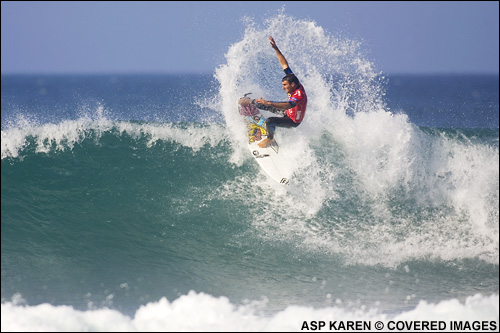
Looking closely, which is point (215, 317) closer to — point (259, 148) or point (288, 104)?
point (288, 104)

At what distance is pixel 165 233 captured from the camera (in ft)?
24.2

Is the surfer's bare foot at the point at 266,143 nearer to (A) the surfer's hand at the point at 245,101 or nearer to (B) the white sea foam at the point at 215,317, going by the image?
(A) the surfer's hand at the point at 245,101

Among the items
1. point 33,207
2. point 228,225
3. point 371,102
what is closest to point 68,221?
point 33,207

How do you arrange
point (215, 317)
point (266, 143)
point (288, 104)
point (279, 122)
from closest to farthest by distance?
point (215, 317)
point (288, 104)
point (279, 122)
point (266, 143)

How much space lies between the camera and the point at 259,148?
28.1 feet

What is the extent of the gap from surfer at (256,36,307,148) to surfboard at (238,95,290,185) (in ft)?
1.08

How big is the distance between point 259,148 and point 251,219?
1.49 m

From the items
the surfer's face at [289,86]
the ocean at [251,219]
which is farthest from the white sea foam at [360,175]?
the surfer's face at [289,86]

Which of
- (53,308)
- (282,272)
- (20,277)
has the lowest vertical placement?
(53,308)

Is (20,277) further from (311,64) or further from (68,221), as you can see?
(311,64)

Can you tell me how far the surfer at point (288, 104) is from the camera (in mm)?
7590

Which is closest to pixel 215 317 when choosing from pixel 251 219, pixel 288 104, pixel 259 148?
pixel 251 219

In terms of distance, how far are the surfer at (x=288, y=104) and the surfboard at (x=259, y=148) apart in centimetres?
33

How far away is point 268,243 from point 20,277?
3550 mm
